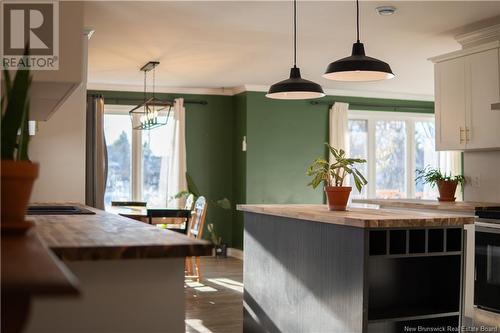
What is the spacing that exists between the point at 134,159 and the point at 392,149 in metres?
4.17

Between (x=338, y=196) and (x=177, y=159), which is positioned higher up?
(x=177, y=159)

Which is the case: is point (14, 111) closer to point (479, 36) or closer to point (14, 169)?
point (14, 169)

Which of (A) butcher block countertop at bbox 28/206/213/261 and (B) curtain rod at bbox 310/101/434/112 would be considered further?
(B) curtain rod at bbox 310/101/434/112

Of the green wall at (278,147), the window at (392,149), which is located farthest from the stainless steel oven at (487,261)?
the window at (392,149)

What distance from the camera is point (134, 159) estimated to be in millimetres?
8742

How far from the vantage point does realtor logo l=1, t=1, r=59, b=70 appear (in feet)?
9.44

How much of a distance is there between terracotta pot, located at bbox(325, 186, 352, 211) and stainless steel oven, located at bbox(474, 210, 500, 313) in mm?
1416

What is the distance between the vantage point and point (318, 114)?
29.6ft

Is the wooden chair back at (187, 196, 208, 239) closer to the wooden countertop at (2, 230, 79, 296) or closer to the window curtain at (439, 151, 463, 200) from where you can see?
the window curtain at (439, 151, 463, 200)

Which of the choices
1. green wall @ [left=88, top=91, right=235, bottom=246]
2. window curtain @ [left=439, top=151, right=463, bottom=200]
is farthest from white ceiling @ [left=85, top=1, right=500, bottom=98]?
window curtain @ [left=439, top=151, right=463, bottom=200]

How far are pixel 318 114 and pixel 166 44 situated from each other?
3.75 meters

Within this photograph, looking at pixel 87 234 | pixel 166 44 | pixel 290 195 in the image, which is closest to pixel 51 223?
pixel 87 234

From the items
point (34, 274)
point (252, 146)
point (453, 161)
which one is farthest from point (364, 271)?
point (453, 161)

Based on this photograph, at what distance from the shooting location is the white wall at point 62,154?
4.85 meters
